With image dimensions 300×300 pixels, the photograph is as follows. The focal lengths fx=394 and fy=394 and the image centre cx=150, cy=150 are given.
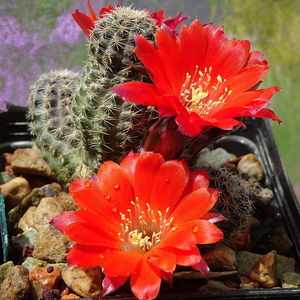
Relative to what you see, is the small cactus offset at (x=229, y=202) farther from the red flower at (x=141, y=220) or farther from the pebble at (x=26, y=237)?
the pebble at (x=26, y=237)

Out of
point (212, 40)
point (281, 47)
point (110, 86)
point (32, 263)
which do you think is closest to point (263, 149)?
point (212, 40)

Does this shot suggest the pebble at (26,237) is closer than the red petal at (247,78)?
No

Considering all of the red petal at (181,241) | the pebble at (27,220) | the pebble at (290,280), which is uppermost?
the red petal at (181,241)

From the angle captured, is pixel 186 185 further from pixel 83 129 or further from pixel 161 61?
pixel 83 129

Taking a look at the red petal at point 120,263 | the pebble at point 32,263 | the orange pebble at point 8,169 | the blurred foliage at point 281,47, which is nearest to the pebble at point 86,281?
the pebble at point 32,263

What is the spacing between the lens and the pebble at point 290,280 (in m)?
1.42

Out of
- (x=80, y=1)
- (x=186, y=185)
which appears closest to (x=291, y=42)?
(x=80, y=1)

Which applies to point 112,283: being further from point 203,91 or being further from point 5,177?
point 5,177

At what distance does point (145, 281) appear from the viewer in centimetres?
99

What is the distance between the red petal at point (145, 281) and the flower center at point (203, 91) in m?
0.51

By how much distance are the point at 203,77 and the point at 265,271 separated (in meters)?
0.74

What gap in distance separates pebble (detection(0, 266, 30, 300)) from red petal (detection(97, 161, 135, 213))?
40 cm

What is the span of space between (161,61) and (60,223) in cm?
55

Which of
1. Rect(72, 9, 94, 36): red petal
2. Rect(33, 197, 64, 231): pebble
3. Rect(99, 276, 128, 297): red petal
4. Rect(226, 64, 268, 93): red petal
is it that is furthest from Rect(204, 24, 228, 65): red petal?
Rect(33, 197, 64, 231): pebble
